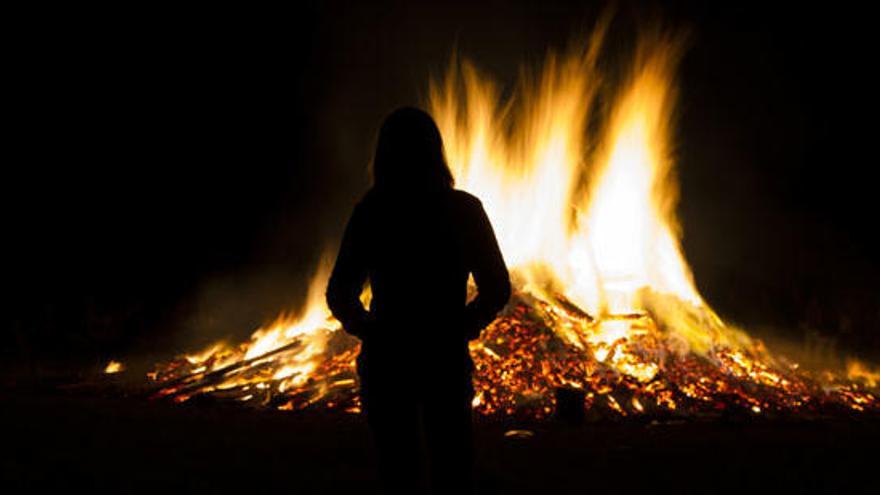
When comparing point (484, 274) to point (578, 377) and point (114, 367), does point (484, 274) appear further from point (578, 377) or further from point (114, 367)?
point (114, 367)

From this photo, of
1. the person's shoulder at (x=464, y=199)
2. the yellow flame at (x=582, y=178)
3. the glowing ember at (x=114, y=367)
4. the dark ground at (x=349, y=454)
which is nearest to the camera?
the person's shoulder at (x=464, y=199)

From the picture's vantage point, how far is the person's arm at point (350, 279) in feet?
7.43

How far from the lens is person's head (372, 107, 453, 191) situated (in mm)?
2283

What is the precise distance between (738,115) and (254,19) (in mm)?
7956

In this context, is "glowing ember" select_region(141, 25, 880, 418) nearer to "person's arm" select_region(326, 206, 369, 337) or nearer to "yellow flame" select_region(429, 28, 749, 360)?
"yellow flame" select_region(429, 28, 749, 360)

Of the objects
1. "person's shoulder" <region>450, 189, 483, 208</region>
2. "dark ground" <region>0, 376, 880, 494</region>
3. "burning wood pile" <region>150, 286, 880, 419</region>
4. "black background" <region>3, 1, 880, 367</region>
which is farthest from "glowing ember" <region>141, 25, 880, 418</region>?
"person's shoulder" <region>450, 189, 483, 208</region>

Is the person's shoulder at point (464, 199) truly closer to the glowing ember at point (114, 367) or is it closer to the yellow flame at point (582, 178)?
the yellow flame at point (582, 178)

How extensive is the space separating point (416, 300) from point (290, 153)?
9.24 m

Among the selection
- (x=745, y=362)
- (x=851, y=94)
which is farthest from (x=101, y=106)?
(x=851, y=94)

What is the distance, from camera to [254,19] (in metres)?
10.4

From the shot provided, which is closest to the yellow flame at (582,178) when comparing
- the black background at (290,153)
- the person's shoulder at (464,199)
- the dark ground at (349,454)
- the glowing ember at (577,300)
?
the glowing ember at (577,300)

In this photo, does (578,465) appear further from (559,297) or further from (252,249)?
(252,249)

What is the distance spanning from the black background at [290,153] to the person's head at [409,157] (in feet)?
23.2

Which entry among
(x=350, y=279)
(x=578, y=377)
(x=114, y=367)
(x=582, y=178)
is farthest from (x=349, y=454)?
(x=114, y=367)
